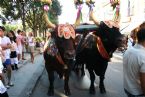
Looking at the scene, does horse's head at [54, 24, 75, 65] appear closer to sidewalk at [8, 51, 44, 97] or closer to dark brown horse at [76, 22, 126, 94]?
dark brown horse at [76, 22, 126, 94]

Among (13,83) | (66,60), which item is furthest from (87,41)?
Answer: (13,83)

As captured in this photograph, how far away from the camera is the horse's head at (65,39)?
9.19 m

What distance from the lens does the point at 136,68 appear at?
4668 millimetres

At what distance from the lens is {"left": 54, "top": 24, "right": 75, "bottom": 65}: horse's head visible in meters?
9.19

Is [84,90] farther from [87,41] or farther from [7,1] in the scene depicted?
[7,1]

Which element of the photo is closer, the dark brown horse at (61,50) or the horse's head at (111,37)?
the dark brown horse at (61,50)

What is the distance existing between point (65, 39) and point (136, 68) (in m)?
4.90

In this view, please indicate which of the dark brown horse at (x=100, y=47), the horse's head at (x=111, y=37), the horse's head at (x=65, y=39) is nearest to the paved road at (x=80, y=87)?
the dark brown horse at (x=100, y=47)

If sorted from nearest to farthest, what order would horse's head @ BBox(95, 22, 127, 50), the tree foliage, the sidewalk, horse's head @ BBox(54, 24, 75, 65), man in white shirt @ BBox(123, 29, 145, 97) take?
man in white shirt @ BBox(123, 29, 145, 97) → horse's head @ BBox(54, 24, 75, 65) → horse's head @ BBox(95, 22, 127, 50) → the sidewalk → the tree foliage

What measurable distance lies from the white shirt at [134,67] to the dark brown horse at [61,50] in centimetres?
424

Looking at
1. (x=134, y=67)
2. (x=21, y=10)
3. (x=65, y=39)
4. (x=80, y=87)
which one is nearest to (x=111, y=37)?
(x=65, y=39)

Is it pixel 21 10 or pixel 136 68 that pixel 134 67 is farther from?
pixel 21 10

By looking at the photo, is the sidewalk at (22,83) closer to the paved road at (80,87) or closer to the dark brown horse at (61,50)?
the paved road at (80,87)

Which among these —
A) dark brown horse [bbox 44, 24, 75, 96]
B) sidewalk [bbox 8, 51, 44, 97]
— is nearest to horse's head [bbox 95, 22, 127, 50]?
dark brown horse [bbox 44, 24, 75, 96]
